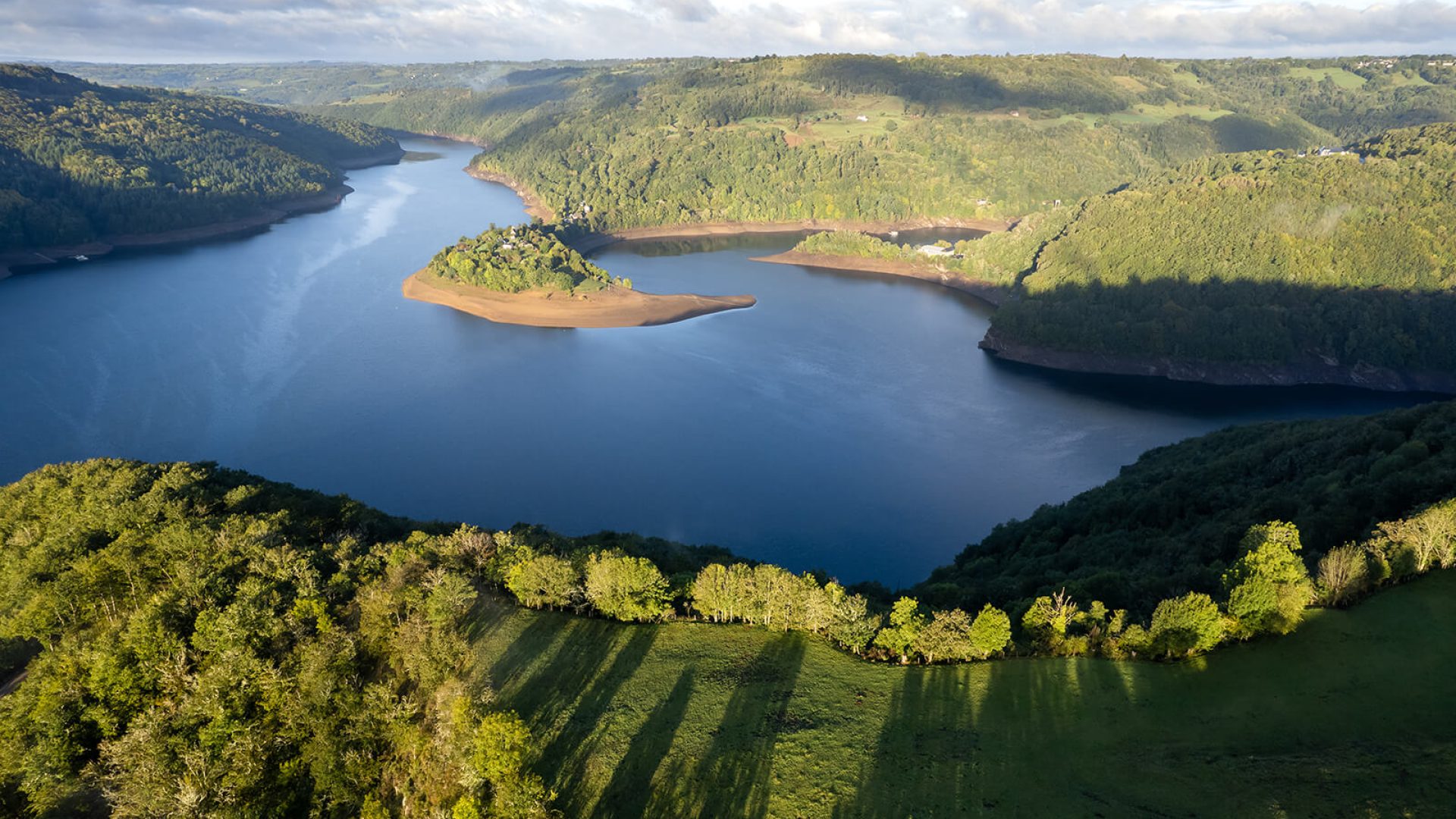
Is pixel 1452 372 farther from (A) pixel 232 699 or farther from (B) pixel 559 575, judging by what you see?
(A) pixel 232 699

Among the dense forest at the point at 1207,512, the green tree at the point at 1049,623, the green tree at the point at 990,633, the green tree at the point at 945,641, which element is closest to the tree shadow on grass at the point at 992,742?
the green tree at the point at 945,641

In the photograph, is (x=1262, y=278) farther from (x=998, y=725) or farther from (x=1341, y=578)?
(x=998, y=725)

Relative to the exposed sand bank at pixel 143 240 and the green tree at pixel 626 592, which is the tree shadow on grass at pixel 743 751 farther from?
the exposed sand bank at pixel 143 240

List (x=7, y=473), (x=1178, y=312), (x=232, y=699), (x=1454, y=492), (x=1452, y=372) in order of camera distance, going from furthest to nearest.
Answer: (x=1178, y=312) < (x=1452, y=372) < (x=7, y=473) < (x=1454, y=492) < (x=232, y=699)

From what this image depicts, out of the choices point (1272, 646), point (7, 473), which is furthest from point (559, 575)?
point (7, 473)

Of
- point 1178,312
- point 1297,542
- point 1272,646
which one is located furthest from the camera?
point 1178,312

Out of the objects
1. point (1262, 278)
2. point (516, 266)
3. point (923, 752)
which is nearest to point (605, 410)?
point (516, 266)
